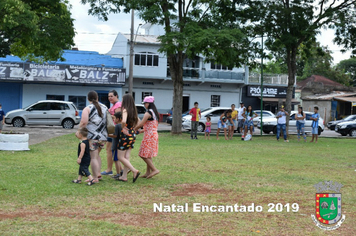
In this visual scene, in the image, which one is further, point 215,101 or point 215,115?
point 215,101

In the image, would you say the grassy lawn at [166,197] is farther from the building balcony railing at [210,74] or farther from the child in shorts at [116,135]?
the building balcony railing at [210,74]

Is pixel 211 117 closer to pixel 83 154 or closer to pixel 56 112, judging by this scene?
pixel 56 112

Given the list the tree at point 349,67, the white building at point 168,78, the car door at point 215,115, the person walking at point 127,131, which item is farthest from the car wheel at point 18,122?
the tree at point 349,67

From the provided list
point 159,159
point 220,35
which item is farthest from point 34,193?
point 220,35

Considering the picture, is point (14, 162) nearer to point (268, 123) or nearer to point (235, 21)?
point (235, 21)

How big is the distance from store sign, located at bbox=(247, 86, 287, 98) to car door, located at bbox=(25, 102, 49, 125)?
81.2 ft

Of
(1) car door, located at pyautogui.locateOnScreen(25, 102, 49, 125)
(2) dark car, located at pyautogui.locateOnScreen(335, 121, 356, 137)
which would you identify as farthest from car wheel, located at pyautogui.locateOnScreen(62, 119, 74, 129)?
(2) dark car, located at pyautogui.locateOnScreen(335, 121, 356, 137)

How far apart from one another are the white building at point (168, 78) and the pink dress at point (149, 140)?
3321 centimetres

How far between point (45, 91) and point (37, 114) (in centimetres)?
1268

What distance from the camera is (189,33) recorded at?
66.1ft

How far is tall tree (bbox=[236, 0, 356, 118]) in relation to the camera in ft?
72.6

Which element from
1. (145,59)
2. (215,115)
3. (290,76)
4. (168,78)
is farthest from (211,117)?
(145,59)

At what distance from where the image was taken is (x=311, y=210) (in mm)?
6445

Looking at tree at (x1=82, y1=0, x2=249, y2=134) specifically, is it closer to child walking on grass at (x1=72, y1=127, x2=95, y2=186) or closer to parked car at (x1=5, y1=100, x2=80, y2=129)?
parked car at (x1=5, y1=100, x2=80, y2=129)
